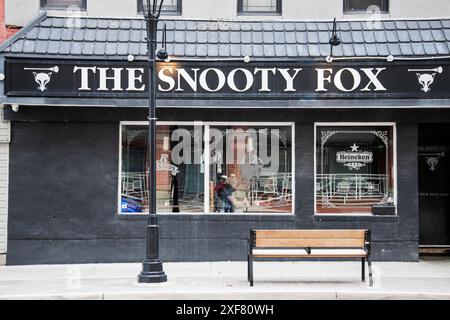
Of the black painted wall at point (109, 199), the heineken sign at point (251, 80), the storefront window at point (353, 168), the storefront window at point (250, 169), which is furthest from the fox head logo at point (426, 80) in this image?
the storefront window at point (250, 169)

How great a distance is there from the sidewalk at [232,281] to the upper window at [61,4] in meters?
5.23

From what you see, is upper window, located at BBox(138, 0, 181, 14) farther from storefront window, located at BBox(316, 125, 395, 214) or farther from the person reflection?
storefront window, located at BBox(316, 125, 395, 214)

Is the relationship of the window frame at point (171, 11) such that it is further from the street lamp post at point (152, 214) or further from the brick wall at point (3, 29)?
the street lamp post at point (152, 214)

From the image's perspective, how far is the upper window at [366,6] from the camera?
564 inches

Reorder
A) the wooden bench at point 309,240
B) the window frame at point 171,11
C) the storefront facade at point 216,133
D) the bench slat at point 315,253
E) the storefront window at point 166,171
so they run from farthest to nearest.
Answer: the window frame at point 171,11
the storefront window at point 166,171
the storefront facade at point 216,133
the wooden bench at point 309,240
the bench slat at point 315,253

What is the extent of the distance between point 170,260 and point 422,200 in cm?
587

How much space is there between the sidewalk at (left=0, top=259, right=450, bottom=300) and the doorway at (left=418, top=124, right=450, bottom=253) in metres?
1.32

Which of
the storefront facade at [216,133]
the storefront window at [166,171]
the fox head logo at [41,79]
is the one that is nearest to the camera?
the fox head logo at [41,79]

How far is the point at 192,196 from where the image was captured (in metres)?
14.0

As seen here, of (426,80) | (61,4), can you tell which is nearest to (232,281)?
(426,80)

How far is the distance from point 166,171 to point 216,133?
50.4 inches

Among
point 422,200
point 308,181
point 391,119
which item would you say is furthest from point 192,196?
point 422,200

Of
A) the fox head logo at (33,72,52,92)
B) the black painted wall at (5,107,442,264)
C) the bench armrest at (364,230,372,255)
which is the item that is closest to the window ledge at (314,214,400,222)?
the black painted wall at (5,107,442,264)

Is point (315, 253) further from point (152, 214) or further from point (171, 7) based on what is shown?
point (171, 7)
